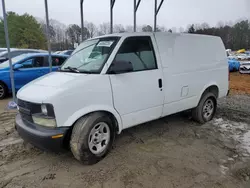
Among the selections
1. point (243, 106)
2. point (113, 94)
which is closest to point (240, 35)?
point (243, 106)

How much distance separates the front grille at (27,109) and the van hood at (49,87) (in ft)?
0.25

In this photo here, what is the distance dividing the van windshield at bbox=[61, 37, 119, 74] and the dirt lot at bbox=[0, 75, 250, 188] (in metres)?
1.46

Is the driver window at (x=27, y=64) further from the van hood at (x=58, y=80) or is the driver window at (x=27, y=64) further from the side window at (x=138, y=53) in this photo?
the side window at (x=138, y=53)

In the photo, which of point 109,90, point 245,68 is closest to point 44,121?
point 109,90

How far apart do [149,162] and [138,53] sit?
184 cm

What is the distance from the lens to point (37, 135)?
2.78 meters

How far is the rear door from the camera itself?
3289 mm

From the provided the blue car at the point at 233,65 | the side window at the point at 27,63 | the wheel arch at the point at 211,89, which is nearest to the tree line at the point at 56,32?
the blue car at the point at 233,65

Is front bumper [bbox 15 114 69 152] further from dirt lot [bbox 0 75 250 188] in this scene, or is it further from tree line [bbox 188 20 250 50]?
tree line [bbox 188 20 250 50]

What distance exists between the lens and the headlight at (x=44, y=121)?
2740 millimetres

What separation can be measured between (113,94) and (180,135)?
193 centimetres

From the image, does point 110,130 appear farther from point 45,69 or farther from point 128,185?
point 45,69

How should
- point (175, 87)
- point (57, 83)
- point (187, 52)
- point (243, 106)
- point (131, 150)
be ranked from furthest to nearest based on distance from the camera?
point (243, 106)
point (187, 52)
point (175, 87)
point (131, 150)
point (57, 83)

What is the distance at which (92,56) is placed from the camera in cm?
353
